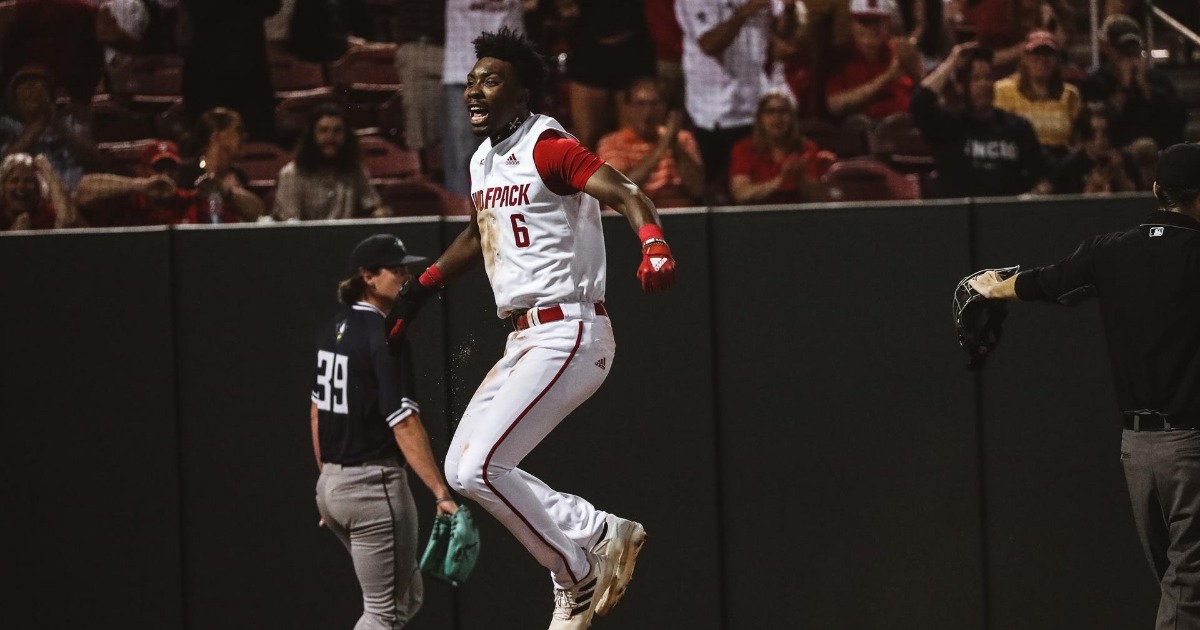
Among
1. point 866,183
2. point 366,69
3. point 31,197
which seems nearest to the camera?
point 31,197

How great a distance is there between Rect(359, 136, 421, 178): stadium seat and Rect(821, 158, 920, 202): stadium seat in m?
2.26

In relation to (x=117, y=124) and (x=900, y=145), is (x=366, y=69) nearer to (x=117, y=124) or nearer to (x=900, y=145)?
(x=117, y=124)

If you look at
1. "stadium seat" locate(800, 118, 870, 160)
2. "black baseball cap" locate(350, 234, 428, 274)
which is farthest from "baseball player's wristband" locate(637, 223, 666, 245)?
"stadium seat" locate(800, 118, 870, 160)

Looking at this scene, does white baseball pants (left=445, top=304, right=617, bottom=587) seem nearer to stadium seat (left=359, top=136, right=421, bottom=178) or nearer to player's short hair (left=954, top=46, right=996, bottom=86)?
stadium seat (left=359, top=136, right=421, bottom=178)

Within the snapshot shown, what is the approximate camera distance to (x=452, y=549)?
4988mm

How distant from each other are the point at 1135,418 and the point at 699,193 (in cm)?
300

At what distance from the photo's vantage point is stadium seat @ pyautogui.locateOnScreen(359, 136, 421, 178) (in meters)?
7.20

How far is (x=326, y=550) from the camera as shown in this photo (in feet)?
20.3

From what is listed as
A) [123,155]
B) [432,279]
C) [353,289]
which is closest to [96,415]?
[123,155]

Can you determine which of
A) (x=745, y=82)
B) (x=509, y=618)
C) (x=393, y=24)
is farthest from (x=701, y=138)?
(x=509, y=618)

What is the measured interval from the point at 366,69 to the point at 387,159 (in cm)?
82

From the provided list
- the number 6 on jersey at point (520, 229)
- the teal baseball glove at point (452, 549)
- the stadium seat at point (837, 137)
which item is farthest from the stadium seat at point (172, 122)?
the number 6 on jersey at point (520, 229)

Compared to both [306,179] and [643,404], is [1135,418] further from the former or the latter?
[306,179]

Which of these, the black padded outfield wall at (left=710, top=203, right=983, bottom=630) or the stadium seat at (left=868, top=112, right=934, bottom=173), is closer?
the black padded outfield wall at (left=710, top=203, right=983, bottom=630)
